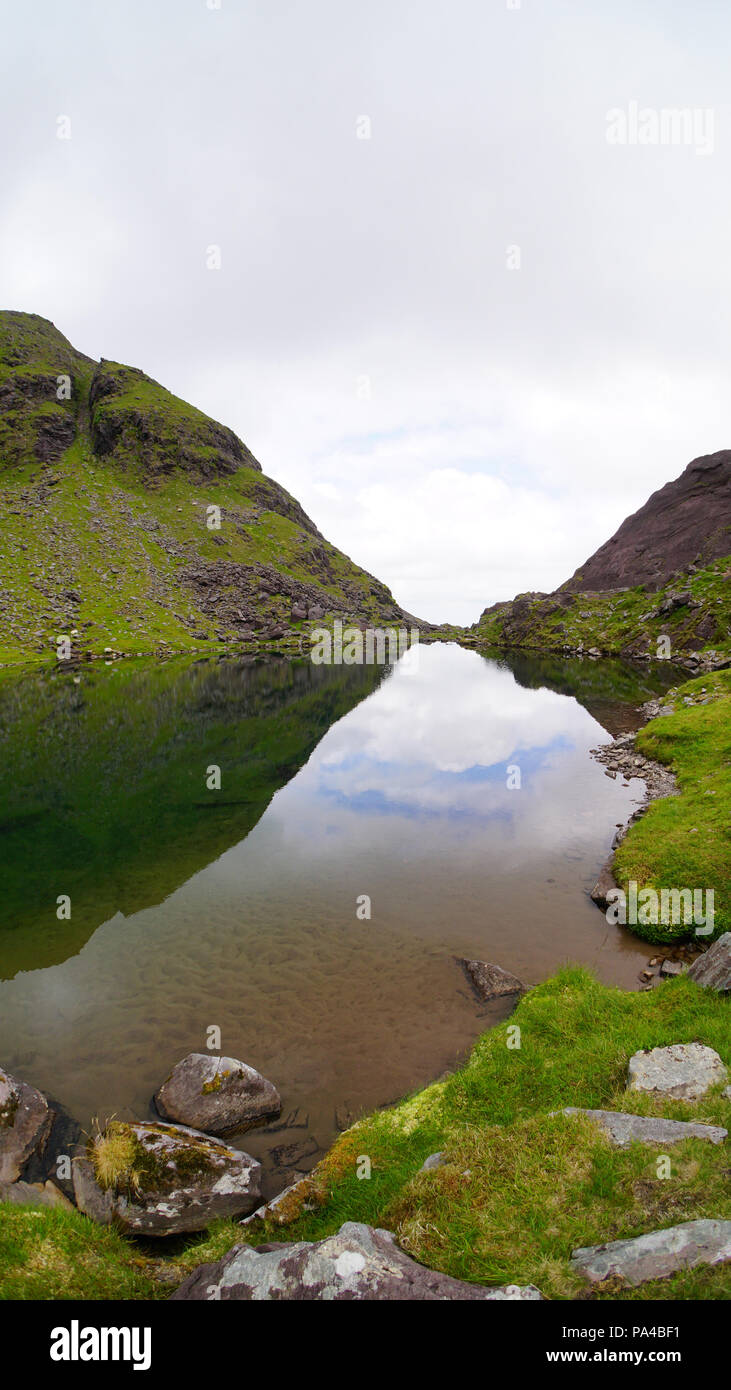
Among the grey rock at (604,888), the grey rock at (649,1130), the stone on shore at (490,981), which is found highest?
the grey rock at (649,1130)

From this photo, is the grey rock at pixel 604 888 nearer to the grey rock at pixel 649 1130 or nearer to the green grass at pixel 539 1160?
the green grass at pixel 539 1160

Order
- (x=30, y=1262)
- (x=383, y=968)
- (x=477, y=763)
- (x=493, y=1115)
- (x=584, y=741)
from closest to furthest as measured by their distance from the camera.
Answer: (x=30, y=1262) < (x=493, y=1115) < (x=383, y=968) < (x=477, y=763) < (x=584, y=741)

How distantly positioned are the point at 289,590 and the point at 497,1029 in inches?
7130

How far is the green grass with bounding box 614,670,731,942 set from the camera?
64.9 ft

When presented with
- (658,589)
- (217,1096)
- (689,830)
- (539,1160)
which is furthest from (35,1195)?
(658,589)

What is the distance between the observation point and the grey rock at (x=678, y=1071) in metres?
9.33

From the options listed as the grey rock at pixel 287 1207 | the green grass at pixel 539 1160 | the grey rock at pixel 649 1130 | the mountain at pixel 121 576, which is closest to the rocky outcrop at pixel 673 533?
the mountain at pixel 121 576

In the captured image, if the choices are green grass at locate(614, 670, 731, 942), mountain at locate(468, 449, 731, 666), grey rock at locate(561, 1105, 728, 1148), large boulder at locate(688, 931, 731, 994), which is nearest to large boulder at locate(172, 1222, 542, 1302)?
grey rock at locate(561, 1105, 728, 1148)

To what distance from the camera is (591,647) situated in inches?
5591

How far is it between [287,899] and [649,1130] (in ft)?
57.0

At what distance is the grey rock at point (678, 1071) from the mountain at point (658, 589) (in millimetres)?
95128

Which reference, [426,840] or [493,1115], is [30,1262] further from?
[426,840]
